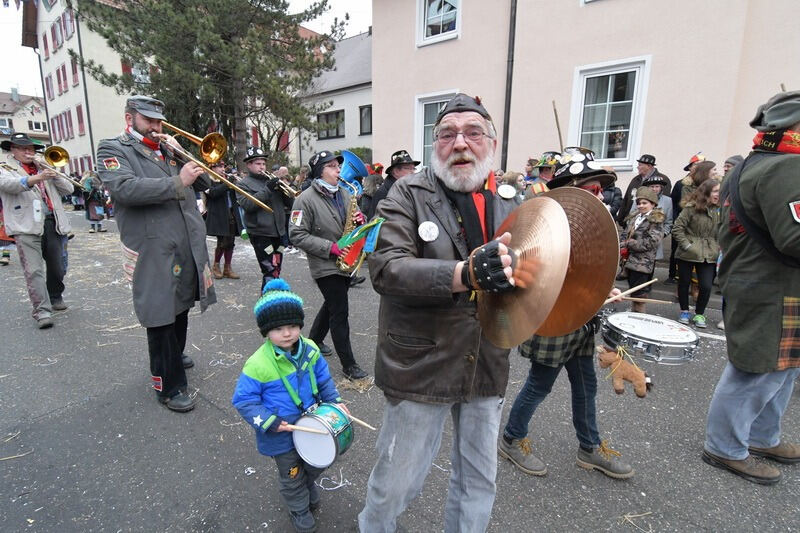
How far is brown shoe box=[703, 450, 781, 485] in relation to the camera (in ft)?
8.36

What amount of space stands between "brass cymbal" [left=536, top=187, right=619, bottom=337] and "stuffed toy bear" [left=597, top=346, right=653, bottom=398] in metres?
1.44

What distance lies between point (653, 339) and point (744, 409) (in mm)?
667

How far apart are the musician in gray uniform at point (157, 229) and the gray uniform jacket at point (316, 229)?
84cm

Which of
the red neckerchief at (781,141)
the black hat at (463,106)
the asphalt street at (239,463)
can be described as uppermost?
the black hat at (463,106)

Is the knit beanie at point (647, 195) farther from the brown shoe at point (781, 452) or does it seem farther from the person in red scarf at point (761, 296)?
the brown shoe at point (781, 452)

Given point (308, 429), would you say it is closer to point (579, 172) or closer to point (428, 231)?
point (428, 231)

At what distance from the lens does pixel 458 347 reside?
1.68 m

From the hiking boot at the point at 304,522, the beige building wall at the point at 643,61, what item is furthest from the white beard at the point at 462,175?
the beige building wall at the point at 643,61

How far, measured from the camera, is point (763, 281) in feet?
7.77

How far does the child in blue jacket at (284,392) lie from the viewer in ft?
6.93

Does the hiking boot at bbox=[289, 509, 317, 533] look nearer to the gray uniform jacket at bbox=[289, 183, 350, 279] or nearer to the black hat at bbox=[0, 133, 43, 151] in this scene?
the gray uniform jacket at bbox=[289, 183, 350, 279]

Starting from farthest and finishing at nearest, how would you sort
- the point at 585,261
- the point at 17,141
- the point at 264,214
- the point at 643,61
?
the point at 643,61 < the point at 264,214 < the point at 17,141 < the point at 585,261

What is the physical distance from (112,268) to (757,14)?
12.9m

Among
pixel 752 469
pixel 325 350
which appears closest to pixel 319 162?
pixel 325 350
